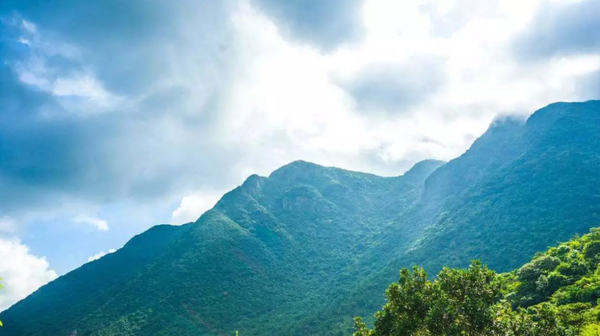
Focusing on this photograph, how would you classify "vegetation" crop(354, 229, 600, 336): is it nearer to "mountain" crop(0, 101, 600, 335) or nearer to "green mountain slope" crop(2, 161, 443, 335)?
"mountain" crop(0, 101, 600, 335)

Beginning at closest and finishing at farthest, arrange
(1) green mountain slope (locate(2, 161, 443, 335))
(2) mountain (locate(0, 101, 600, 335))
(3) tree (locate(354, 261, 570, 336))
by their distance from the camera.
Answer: (3) tree (locate(354, 261, 570, 336)) < (2) mountain (locate(0, 101, 600, 335)) < (1) green mountain slope (locate(2, 161, 443, 335))

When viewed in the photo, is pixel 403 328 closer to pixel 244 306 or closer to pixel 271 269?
pixel 244 306

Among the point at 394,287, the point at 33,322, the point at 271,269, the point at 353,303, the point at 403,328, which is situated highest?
the point at 33,322

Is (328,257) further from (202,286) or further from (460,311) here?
(460,311)

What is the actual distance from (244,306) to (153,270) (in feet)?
155

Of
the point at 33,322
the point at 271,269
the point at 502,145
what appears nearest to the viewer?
the point at 33,322

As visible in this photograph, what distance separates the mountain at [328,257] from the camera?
115 metres

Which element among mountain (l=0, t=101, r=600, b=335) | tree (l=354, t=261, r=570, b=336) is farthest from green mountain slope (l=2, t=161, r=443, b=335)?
tree (l=354, t=261, r=570, b=336)

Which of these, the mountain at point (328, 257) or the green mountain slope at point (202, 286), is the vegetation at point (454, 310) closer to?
the mountain at point (328, 257)

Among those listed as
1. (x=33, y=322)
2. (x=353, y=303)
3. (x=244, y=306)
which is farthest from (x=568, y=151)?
(x=33, y=322)

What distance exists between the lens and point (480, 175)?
17888cm

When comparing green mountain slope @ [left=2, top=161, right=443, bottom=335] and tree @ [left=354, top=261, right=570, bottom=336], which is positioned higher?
green mountain slope @ [left=2, top=161, right=443, bottom=335]

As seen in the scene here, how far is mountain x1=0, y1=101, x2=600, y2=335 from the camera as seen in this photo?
11481 centimetres

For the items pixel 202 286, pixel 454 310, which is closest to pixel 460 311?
pixel 454 310
